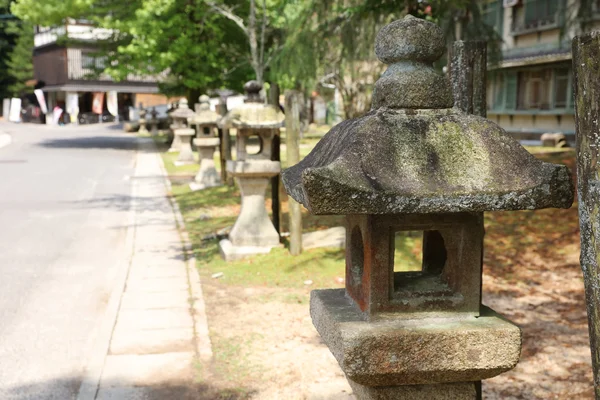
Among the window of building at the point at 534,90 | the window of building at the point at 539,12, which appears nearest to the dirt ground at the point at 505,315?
the window of building at the point at 539,12

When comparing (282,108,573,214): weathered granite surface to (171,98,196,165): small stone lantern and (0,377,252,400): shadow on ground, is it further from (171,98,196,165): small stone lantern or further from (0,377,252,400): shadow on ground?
(171,98,196,165): small stone lantern

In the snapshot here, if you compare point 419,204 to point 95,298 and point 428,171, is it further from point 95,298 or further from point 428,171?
point 95,298

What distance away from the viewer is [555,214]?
35.0 ft

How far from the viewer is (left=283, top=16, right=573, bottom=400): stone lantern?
2.63 m

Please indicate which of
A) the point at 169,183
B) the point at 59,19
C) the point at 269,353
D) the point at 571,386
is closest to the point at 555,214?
the point at 571,386

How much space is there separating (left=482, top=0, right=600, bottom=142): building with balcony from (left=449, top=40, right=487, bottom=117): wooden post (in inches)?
726

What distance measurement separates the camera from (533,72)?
25.0 meters

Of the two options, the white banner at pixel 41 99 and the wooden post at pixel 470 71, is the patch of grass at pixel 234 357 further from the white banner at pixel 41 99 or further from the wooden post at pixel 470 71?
the white banner at pixel 41 99

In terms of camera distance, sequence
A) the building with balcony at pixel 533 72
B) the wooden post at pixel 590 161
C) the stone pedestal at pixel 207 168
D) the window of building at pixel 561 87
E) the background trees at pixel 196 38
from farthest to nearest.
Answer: the window of building at pixel 561 87 < the building with balcony at pixel 533 72 < the background trees at pixel 196 38 < the stone pedestal at pixel 207 168 < the wooden post at pixel 590 161

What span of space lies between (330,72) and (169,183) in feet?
37.6

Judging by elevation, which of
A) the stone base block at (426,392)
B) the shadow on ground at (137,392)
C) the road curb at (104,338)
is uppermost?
the stone base block at (426,392)

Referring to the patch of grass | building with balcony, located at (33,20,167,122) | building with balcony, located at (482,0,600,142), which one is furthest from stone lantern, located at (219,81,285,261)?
building with balcony, located at (33,20,167,122)

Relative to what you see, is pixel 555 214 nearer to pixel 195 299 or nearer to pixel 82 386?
pixel 195 299

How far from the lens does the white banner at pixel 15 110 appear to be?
52.4m
